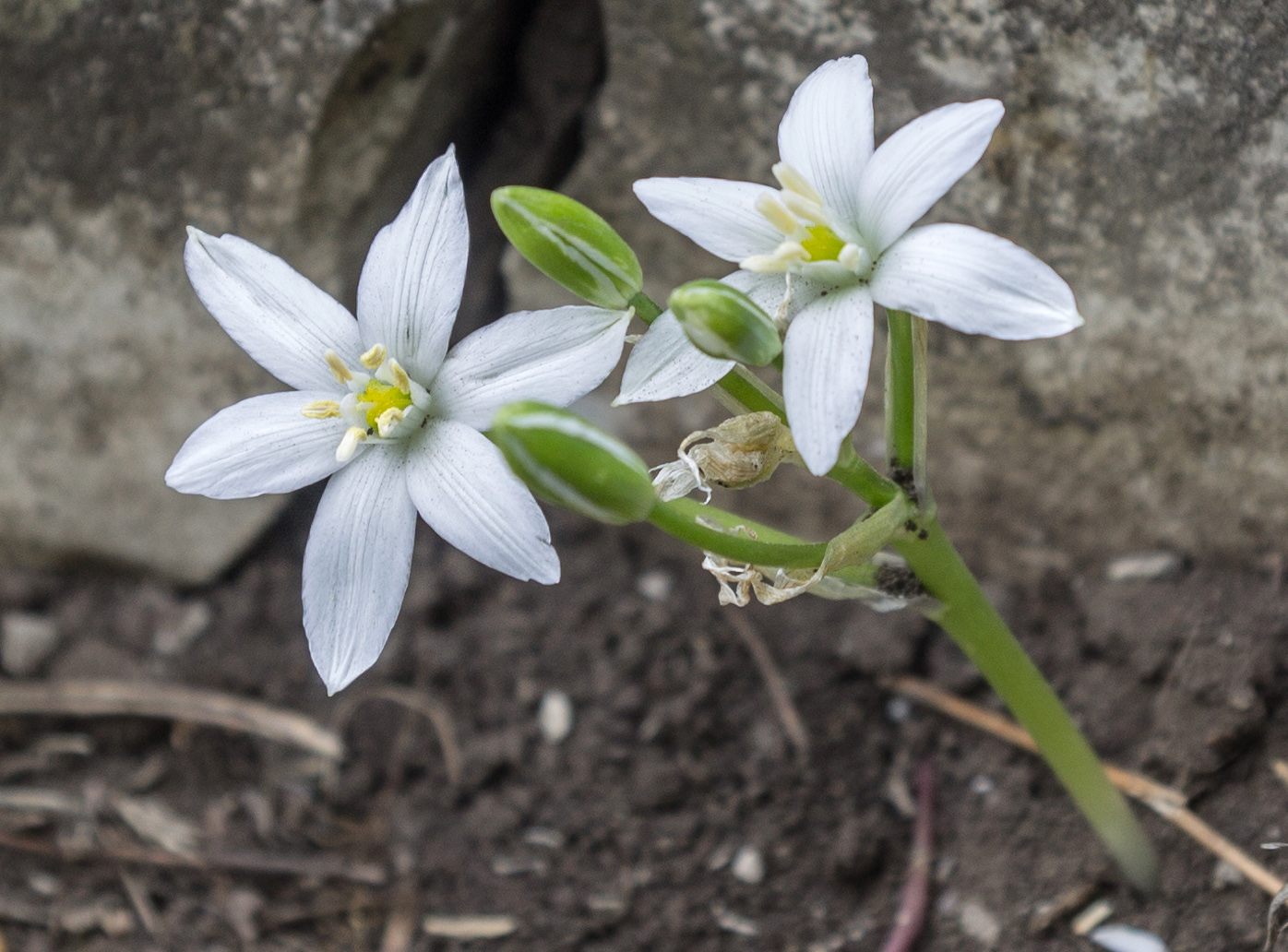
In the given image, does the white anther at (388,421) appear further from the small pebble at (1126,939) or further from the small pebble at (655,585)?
the small pebble at (1126,939)

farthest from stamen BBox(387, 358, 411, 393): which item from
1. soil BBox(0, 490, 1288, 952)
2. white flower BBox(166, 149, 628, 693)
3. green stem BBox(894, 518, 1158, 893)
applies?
soil BBox(0, 490, 1288, 952)

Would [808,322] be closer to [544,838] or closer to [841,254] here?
[841,254]

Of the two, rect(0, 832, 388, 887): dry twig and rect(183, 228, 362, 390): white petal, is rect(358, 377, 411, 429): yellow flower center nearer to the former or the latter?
rect(183, 228, 362, 390): white petal

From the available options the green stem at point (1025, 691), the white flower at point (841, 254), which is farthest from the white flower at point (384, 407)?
the green stem at point (1025, 691)

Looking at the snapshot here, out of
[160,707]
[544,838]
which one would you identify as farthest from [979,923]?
[160,707]

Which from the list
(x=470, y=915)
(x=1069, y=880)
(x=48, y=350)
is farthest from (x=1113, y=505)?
(x=48, y=350)

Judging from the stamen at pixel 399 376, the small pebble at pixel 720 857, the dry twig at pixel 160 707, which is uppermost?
the stamen at pixel 399 376

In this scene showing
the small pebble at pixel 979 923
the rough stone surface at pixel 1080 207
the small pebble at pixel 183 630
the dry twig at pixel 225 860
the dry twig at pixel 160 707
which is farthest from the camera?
the small pebble at pixel 183 630
